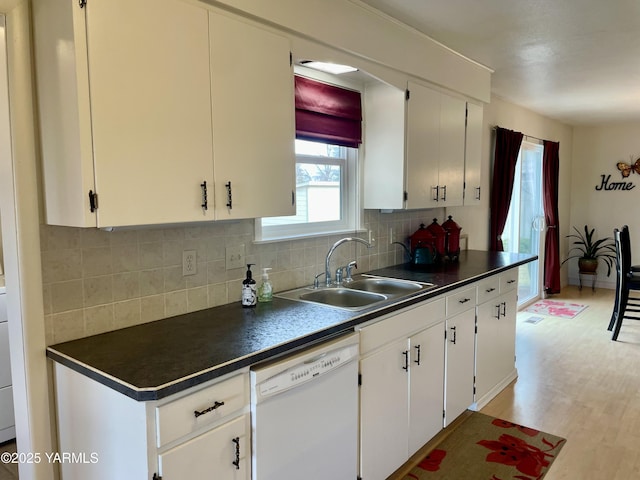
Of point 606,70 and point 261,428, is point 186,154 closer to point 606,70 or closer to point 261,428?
point 261,428

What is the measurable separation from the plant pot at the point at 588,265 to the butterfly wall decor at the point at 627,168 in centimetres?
124

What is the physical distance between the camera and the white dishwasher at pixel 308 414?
5.22 feet

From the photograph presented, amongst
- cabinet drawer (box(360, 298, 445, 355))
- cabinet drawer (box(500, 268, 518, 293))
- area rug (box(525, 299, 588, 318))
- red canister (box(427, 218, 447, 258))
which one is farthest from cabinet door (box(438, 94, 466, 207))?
area rug (box(525, 299, 588, 318))

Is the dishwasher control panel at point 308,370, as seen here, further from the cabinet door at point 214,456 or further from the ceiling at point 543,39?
the ceiling at point 543,39

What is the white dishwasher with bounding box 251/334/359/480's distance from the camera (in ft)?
5.22

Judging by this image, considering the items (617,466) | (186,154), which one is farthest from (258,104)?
(617,466)

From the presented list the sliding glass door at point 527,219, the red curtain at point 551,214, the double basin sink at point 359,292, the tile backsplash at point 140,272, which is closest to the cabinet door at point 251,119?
the tile backsplash at point 140,272

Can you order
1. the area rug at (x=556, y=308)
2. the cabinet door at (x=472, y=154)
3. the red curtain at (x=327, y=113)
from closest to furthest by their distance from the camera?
the red curtain at (x=327, y=113) < the cabinet door at (x=472, y=154) < the area rug at (x=556, y=308)

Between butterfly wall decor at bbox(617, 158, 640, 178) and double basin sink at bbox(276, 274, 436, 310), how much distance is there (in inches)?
216

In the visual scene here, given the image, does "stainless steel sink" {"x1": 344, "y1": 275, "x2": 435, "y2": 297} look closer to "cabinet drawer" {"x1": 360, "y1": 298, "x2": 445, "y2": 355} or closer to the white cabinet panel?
"cabinet drawer" {"x1": 360, "y1": 298, "x2": 445, "y2": 355}

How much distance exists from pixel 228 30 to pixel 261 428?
4.65ft

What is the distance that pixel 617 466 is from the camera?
97.7 inches

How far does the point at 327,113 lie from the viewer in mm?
2652

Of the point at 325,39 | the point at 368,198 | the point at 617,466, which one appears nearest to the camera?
the point at 325,39
